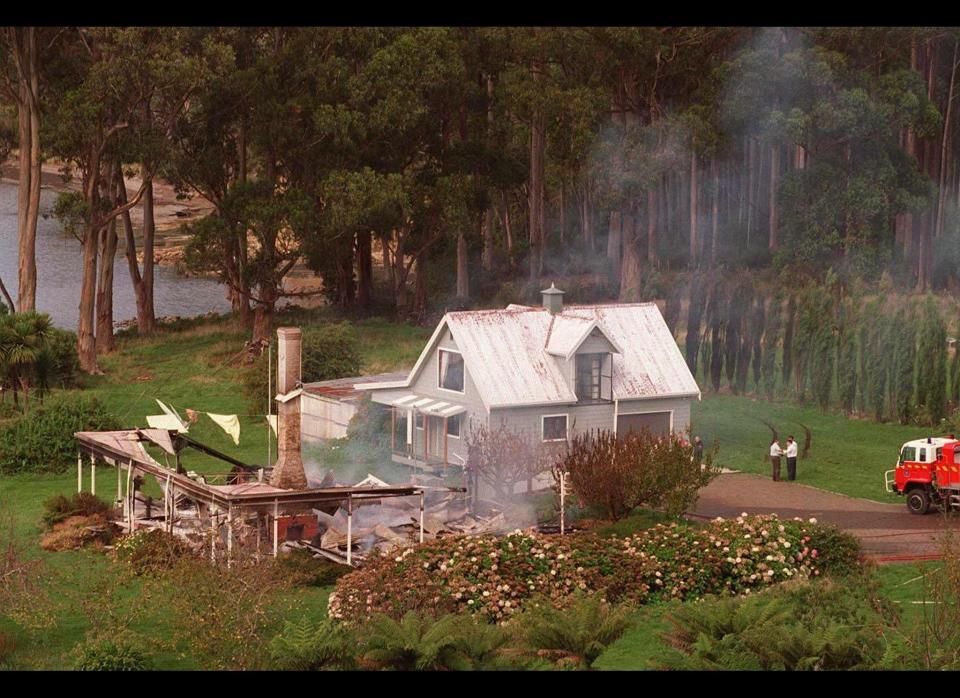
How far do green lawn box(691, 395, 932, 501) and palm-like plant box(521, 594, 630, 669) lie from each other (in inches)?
658

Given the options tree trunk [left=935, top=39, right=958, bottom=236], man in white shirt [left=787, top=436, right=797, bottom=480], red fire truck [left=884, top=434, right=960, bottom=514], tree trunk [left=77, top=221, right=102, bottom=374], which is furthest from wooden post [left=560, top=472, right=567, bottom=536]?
tree trunk [left=935, top=39, right=958, bottom=236]

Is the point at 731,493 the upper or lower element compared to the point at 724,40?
lower

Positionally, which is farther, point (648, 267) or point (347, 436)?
point (648, 267)

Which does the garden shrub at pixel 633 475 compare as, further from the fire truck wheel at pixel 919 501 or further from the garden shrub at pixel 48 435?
the garden shrub at pixel 48 435

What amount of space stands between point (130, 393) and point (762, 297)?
2146 cm

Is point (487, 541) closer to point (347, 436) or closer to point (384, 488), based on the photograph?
point (384, 488)

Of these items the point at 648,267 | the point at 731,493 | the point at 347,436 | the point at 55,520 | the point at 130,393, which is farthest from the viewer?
the point at 648,267

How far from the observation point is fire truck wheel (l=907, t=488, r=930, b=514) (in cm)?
3278

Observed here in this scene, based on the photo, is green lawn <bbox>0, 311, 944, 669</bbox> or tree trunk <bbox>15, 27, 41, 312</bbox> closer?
green lawn <bbox>0, 311, 944, 669</bbox>

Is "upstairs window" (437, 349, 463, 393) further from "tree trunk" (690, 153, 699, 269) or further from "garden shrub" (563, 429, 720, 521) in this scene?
"tree trunk" (690, 153, 699, 269)

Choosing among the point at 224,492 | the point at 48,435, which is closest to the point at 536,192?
the point at 48,435

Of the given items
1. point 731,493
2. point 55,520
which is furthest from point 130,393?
point 731,493

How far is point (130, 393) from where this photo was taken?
4978cm

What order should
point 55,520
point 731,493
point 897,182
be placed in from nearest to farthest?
1. point 55,520
2. point 731,493
3. point 897,182
